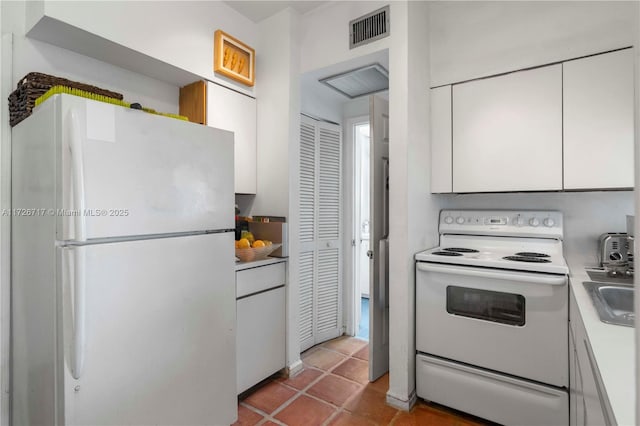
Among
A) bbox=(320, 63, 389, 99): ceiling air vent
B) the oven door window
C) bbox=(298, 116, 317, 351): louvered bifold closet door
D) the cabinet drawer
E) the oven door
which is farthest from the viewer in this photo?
bbox=(298, 116, 317, 351): louvered bifold closet door

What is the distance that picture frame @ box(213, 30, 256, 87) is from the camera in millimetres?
2178

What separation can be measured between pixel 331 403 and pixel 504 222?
168cm

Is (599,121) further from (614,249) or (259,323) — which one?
(259,323)

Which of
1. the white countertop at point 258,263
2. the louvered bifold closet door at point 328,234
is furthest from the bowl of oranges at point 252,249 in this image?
the louvered bifold closet door at point 328,234

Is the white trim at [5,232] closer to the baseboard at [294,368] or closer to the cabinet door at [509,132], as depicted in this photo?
the baseboard at [294,368]

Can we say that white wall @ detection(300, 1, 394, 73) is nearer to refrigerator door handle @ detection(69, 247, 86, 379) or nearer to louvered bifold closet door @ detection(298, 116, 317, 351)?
louvered bifold closet door @ detection(298, 116, 317, 351)

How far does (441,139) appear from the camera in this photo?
2287 millimetres

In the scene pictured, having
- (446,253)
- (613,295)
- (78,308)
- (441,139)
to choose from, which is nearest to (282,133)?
(441,139)

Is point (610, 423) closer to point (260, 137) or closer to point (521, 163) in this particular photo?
point (521, 163)

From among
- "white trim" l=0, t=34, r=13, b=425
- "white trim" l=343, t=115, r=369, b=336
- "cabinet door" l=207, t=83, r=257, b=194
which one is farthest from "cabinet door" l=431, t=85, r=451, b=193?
"white trim" l=0, t=34, r=13, b=425

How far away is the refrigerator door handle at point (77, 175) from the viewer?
3.78ft

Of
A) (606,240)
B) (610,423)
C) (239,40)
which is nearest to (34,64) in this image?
(239,40)

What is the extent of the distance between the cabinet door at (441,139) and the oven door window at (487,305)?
0.73m

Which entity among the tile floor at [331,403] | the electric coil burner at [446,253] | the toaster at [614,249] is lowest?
the tile floor at [331,403]
